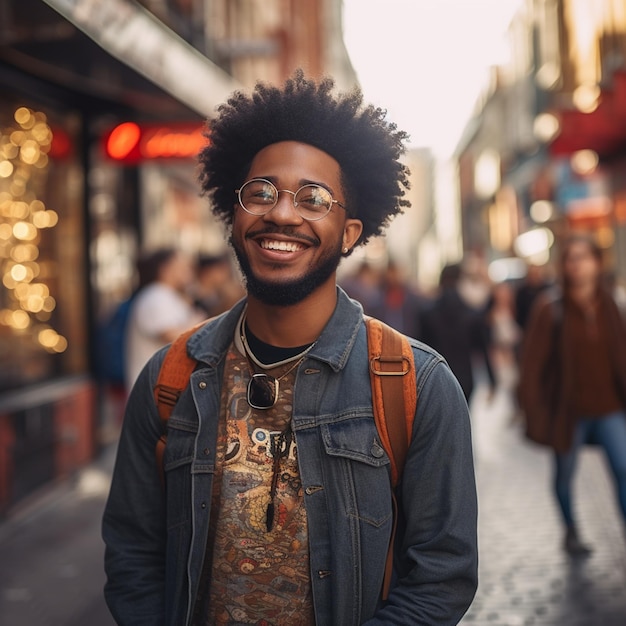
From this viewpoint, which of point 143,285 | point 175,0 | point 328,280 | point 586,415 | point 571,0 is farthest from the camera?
point 571,0

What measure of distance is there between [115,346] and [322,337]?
16.9 ft

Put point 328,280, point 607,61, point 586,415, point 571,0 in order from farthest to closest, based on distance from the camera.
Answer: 1. point 571,0
2. point 607,61
3. point 586,415
4. point 328,280

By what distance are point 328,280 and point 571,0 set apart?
27146 millimetres

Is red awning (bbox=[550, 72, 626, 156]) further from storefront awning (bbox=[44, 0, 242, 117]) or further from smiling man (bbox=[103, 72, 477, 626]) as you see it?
smiling man (bbox=[103, 72, 477, 626])

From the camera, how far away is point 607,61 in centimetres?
Answer: 2131

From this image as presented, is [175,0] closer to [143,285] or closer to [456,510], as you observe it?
[143,285]

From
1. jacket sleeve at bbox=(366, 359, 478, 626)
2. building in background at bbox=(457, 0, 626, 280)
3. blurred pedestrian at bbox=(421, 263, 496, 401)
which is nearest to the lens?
Answer: jacket sleeve at bbox=(366, 359, 478, 626)

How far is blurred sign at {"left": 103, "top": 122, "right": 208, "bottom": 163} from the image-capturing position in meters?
10.2

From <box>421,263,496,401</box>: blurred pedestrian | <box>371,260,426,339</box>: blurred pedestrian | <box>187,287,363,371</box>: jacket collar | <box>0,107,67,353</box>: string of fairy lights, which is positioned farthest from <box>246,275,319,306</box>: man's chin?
<box>371,260,426,339</box>: blurred pedestrian

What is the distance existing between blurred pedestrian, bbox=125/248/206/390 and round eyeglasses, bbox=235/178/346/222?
4114mm

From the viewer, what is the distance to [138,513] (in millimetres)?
2500

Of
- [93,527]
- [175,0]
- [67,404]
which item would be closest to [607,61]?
[175,0]

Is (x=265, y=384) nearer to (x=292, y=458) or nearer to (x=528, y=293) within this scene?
(x=292, y=458)

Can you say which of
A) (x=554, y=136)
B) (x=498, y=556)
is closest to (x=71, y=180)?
(x=498, y=556)
